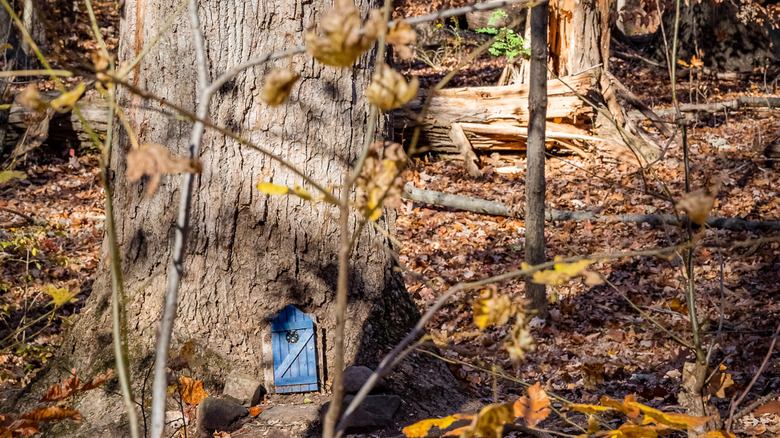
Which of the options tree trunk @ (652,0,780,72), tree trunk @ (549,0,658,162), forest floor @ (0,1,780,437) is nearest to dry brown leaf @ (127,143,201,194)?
forest floor @ (0,1,780,437)

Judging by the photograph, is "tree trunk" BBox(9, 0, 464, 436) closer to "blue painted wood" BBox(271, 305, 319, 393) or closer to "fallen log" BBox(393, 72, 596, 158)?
"blue painted wood" BBox(271, 305, 319, 393)

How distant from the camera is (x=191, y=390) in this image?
8.51ft

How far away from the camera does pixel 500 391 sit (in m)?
3.39

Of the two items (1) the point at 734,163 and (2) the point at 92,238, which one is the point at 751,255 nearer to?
(1) the point at 734,163

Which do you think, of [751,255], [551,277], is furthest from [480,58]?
[551,277]

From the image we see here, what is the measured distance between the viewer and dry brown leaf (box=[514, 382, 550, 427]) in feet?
5.62

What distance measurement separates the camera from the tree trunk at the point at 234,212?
106 inches

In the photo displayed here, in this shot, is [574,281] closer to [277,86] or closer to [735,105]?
[277,86]

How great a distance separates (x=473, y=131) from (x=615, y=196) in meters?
2.18

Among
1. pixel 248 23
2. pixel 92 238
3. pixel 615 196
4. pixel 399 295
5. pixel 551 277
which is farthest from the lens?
pixel 615 196

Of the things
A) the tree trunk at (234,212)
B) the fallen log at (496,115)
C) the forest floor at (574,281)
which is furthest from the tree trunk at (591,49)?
the tree trunk at (234,212)

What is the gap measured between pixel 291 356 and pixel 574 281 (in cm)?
314

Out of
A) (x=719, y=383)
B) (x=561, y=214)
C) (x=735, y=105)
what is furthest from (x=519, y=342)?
(x=735, y=105)

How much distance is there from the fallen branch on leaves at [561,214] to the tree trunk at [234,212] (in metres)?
2.10
